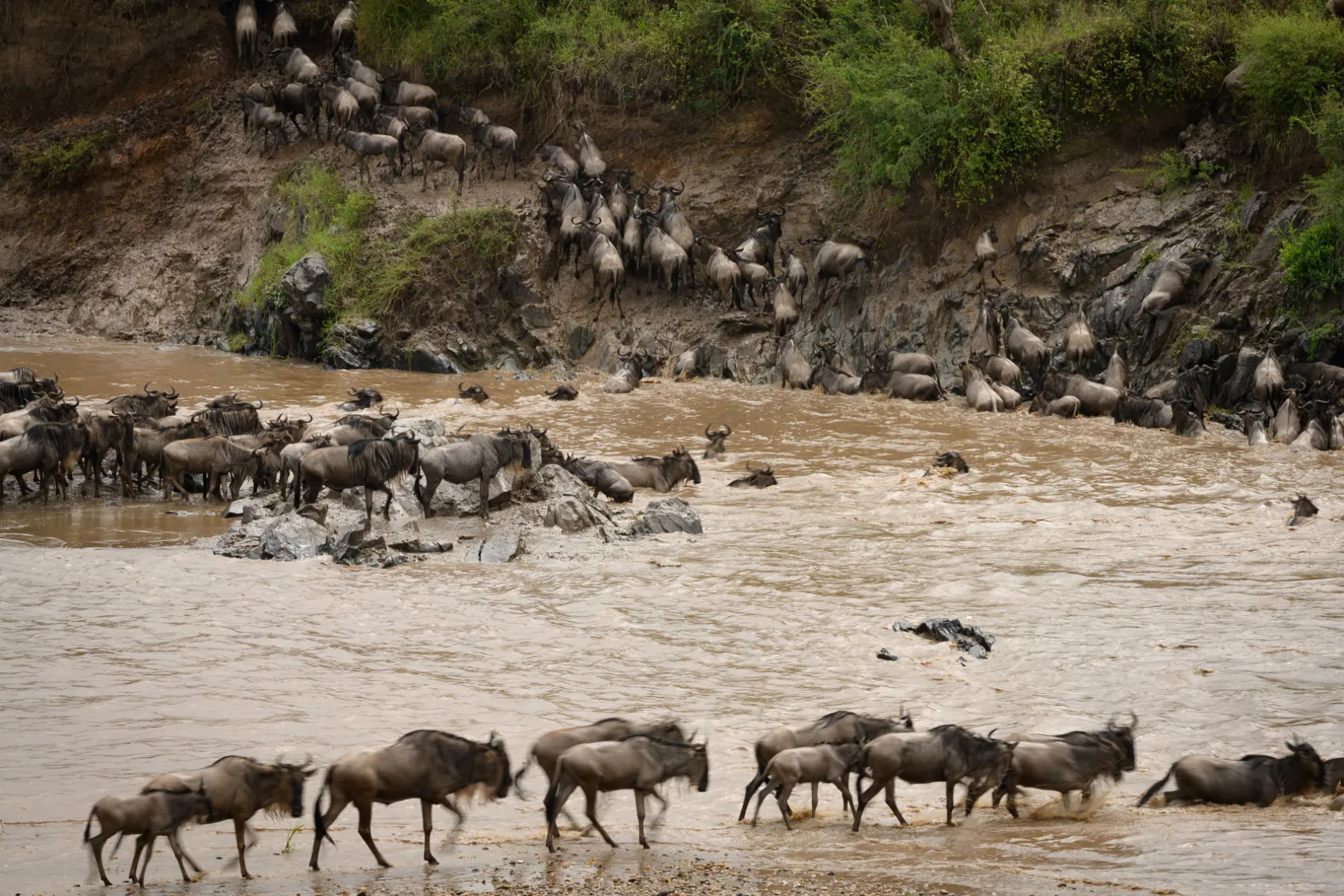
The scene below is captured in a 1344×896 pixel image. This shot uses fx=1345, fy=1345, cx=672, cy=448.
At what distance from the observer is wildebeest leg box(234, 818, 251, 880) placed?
5.61 meters

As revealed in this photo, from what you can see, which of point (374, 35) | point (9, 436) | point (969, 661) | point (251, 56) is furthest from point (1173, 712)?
point (251, 56)

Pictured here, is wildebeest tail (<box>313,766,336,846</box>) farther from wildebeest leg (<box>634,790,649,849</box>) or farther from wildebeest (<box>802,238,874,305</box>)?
wildebeest (<box>802,238,874,305</box>)

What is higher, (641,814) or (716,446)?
(716,446)

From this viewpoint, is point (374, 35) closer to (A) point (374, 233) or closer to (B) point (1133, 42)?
(A) point (374, 233)

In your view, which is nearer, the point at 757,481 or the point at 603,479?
the point at 603,479

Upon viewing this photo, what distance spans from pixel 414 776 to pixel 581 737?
0.93 metres

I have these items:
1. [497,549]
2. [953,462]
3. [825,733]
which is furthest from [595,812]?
[953,462]

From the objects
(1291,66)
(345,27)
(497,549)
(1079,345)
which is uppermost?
(345,27)

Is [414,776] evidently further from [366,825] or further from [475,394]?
[475,394]

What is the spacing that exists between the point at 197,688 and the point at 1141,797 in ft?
17.4

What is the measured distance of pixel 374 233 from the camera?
2542 centimetres

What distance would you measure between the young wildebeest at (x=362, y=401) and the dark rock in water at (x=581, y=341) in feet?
17.4

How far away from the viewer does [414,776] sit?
19.3ft

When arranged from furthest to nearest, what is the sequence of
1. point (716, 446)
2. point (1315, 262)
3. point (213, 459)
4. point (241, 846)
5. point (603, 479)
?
point (1315, 262) < point (716, 446) < point (603, 479) < point (213, 459) < point (241, 846)
